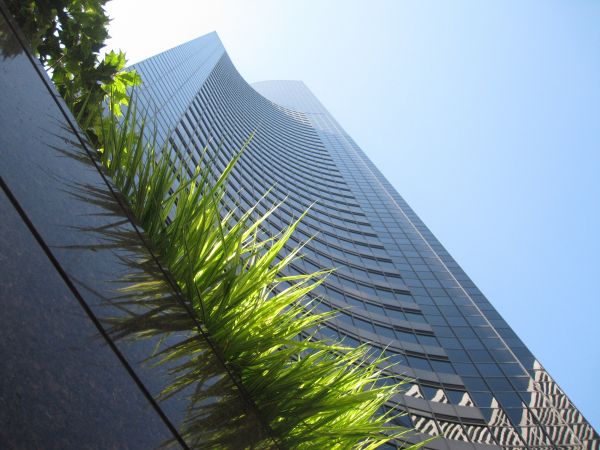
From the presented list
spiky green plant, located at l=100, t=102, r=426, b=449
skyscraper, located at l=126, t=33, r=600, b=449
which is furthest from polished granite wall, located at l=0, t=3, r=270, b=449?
skyscraper, located at l=126, t=33, r=600, b=449

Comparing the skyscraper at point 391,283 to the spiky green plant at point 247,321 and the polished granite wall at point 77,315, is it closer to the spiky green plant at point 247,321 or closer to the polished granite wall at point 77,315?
the spiky green plant at point 247,321

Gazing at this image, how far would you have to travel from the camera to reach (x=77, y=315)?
135 centimetres

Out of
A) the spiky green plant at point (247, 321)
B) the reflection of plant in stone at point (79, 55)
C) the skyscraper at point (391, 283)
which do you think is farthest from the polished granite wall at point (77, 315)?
the skyscraper at point (391, 283)

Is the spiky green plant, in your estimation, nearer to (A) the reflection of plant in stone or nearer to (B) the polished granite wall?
(B) the polished granite wall

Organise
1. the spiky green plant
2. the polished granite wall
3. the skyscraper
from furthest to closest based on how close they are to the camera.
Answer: the skyscraper → the spiky green plant → the polished granite wall

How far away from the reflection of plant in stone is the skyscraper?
1112 mm

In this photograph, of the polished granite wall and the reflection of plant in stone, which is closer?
the polished granite wall

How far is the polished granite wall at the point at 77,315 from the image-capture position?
1092 millimetres

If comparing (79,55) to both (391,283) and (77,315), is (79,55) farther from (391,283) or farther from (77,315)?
(391,283)

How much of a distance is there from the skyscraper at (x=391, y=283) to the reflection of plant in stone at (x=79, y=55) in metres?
1.11

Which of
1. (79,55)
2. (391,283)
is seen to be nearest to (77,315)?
(79,55)

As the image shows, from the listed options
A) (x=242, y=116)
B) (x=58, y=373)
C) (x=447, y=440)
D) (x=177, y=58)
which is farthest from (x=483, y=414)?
(x=242, y=116)

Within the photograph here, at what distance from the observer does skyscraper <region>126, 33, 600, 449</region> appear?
18.4m

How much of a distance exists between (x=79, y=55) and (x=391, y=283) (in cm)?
2757
